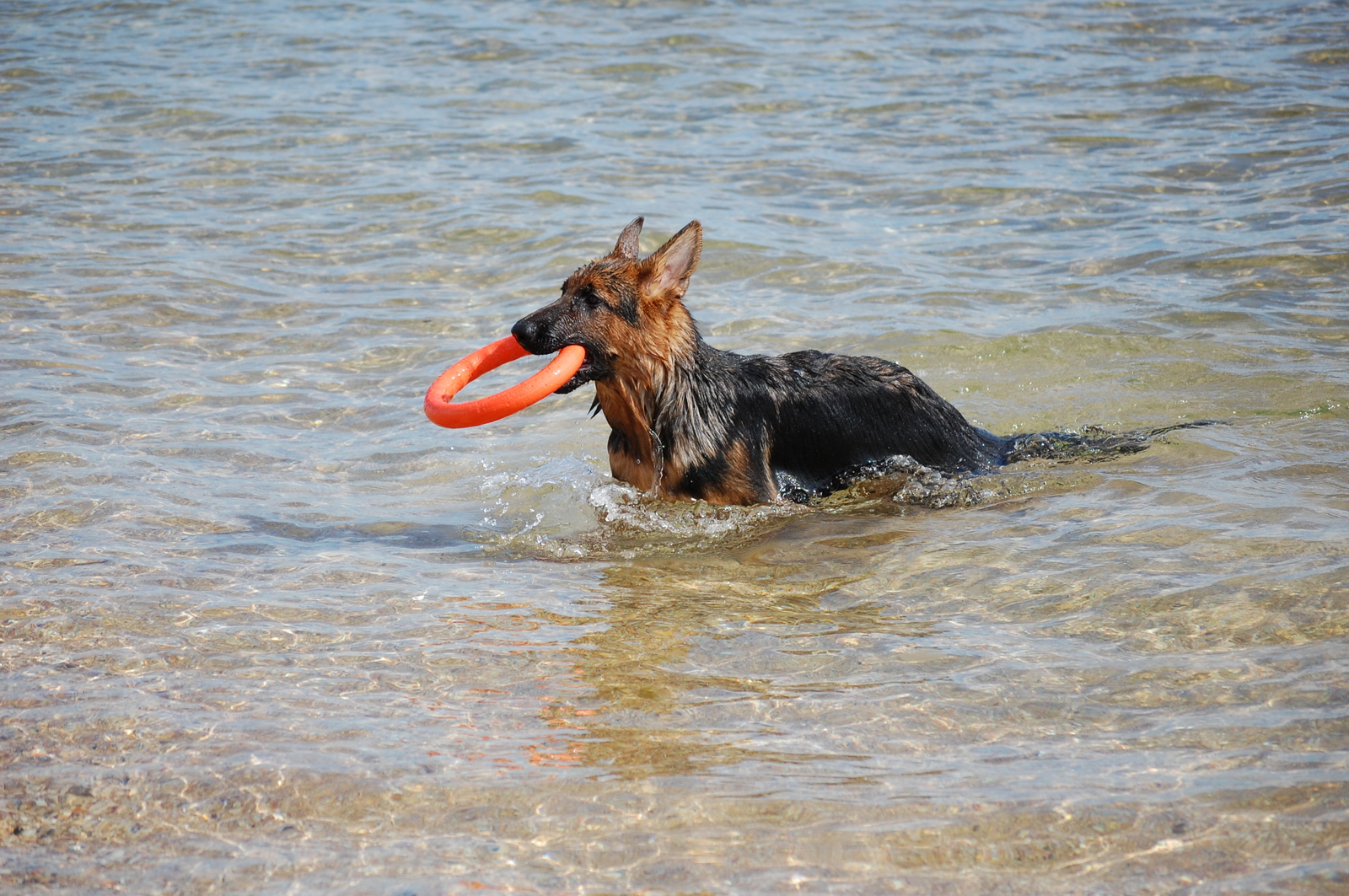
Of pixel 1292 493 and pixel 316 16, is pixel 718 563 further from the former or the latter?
pixel 316 16

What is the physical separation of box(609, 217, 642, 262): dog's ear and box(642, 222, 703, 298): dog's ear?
19cm

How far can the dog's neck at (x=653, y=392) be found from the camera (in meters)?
7.02

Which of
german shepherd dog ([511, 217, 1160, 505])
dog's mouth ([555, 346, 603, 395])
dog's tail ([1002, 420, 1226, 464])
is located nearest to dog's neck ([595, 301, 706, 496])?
german shepherd dog ([511, 217, 1160, 505])

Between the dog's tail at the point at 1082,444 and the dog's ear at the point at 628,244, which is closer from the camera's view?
the dog's ear at the point at 628,244

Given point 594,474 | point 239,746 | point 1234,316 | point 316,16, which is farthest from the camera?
point 316,16

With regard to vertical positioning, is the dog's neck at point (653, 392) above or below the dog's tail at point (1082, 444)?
above

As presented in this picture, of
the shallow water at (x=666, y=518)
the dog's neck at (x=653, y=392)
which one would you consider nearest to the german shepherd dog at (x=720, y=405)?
the dog's neck at (x=653, y=392)

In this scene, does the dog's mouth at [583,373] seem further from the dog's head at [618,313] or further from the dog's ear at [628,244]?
the dog's ear at [628,244]

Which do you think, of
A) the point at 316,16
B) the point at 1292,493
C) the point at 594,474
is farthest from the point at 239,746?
the point at 316,16

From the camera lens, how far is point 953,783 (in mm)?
4016

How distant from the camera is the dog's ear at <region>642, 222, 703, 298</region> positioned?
22.3ft

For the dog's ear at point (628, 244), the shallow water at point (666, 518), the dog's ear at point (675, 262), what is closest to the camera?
the shallow water at point (666, 518)

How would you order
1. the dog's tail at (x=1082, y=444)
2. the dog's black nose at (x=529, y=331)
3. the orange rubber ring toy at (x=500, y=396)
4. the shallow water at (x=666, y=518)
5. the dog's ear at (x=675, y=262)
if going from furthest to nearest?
the dog's tail at (x=1082, y=444), the dog's ear at (x=675, y=262), the dog's black nose at (x=529, y=331), the orange rubber ring toy at (x=500, y=396), the shallow water at (x=666, y=518)

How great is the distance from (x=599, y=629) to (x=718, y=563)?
1.11 meters
